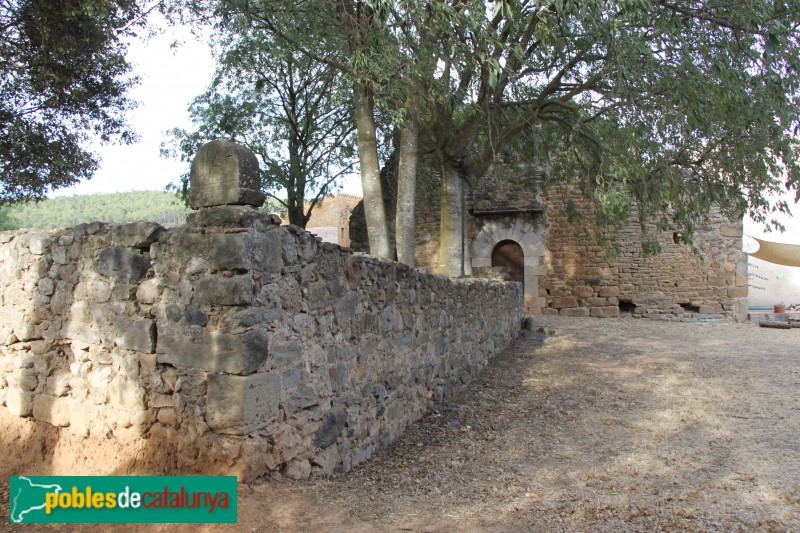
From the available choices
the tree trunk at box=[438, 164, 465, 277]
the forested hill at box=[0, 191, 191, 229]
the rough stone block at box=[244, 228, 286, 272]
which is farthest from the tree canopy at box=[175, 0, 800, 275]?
the forested hill at box=[0, 191, 191, 229]

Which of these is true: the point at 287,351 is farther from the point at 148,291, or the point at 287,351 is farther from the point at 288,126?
the point at 288,126

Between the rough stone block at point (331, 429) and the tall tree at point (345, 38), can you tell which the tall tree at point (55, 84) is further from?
the rough stone block at point (331, 429)

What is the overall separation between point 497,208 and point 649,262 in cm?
357

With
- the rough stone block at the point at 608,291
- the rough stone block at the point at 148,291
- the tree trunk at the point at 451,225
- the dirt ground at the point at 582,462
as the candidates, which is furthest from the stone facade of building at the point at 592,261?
the rough stone block at the point at 148,291

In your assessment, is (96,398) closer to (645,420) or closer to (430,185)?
(645,420)

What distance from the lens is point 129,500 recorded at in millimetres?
2852

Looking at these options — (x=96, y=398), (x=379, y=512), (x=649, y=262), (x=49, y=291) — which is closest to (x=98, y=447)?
(x=96, y=398)

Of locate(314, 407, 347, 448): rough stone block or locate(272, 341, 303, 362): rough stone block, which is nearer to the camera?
locate(272, 341, 303, 362): rough stone block

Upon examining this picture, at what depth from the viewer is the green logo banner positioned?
8.86 ft

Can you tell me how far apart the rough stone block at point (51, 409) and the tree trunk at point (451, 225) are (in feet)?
20.2

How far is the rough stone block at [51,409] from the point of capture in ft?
11.4

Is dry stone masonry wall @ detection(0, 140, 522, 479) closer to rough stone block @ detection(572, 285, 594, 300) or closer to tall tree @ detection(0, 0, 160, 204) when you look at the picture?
tall tree @ detection(0, 0, 160, 204)

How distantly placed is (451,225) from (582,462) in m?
5.42

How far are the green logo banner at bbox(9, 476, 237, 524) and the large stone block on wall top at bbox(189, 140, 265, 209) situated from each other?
1.40 m
